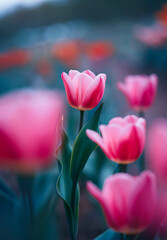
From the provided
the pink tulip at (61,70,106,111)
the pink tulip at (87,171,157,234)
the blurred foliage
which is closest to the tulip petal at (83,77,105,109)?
the pink tulip at (61,70,106,111)

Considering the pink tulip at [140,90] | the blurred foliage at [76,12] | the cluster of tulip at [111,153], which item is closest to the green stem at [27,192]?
the cluster of tulip at [111,153]

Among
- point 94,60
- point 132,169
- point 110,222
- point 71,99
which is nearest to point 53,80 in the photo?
point 94,60

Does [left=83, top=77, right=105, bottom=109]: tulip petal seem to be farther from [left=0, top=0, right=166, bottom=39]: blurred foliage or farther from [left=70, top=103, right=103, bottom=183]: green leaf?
[left=0, top=0, right=166, bottom=39]: blurred foliage

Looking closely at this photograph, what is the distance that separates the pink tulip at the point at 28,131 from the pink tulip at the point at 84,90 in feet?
0.22

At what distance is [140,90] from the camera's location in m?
0.37

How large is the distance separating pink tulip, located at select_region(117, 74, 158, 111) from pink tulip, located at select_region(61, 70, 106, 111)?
0.09m

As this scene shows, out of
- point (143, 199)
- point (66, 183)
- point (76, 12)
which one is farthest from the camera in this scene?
point (76, 12)

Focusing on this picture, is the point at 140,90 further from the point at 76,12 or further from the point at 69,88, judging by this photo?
the point at 76,12

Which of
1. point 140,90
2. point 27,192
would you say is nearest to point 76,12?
point 140,90

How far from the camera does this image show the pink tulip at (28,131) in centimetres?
20

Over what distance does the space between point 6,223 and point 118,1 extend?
304 cm

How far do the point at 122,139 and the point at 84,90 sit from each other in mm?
78

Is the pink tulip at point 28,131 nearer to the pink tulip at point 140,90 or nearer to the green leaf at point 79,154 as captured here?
the green leaf at point 79,154

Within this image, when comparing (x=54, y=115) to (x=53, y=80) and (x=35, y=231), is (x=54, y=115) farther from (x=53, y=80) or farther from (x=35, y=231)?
(x=53, y=80)
